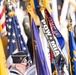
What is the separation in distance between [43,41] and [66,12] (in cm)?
25

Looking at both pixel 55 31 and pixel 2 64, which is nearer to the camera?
pixel 2 64

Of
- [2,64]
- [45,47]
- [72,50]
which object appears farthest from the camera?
[72,50]

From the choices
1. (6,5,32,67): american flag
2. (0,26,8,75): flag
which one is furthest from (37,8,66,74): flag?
(0,26,8,75): flag

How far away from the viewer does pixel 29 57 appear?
137cm

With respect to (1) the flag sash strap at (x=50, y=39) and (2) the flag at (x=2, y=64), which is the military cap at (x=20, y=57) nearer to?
(2) the flag at (x=2, y=64)

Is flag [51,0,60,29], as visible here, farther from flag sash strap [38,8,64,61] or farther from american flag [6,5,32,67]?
american flag [6,5,32,67]

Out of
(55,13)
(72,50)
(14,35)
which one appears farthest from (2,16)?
(72,50)

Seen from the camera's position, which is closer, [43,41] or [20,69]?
[20,69]

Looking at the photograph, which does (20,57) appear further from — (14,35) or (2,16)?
(2,16)

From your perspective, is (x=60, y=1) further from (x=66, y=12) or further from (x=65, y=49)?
(x=65, y=49)

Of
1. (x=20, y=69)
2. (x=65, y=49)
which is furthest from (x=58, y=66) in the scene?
(x=20, y=69)

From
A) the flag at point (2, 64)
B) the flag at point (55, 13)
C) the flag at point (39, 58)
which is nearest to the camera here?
the flag at point (2, 64)

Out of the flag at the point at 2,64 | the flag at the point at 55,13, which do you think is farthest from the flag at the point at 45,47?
the flag at the point at 2,64

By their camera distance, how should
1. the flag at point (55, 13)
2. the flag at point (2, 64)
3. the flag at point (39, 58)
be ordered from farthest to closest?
1. the flag at point (55, 13)
2. the flag at point (39, 58)
3. the flag at point (2, 64)
